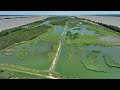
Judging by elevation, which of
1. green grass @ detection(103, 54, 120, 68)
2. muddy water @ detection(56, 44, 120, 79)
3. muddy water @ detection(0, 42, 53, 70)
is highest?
green grass @ detection(103, 54, 120, 68)

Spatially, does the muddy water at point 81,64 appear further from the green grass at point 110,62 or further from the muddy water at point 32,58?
the muddy water at point 32,58

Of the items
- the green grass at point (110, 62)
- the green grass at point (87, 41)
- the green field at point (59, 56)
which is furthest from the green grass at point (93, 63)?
the green grass at point (87, 41)

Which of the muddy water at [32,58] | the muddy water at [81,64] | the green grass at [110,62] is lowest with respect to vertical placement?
the muddy water at [32,58]

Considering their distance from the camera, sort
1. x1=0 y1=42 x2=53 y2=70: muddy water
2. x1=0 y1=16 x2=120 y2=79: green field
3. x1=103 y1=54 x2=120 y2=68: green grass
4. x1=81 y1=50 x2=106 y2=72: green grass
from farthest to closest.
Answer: x1=0 y1=42 x2=53 y2=70: muddy water
x1=103 y1=54 x2=120 y2=68: green grass
x1=81 y1=50 x2=106 y2=72: green grass
x1=0 y1=16 x2=120 y2=79: green field

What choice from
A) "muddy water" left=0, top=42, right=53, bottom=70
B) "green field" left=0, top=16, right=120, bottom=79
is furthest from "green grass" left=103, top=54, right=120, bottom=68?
"muddy water" left=0, top=42, right=53, bottom=70

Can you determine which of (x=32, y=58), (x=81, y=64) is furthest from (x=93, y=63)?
(x=32, y=58)

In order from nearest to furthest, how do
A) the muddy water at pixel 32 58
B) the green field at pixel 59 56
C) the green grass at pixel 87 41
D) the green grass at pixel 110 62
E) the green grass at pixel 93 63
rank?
1. the green field at pixel 59 56
2. the green grass at pixel 93 63
3. the green grass at pixel 110 62
4. the muddy water at pixel 32 58
5. the green grass at pixel 87 41

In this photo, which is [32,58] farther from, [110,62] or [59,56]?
[110,62]

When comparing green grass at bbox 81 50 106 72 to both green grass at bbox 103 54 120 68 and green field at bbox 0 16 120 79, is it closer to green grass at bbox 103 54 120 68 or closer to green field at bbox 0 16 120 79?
green field at bbox 0 16 120 79

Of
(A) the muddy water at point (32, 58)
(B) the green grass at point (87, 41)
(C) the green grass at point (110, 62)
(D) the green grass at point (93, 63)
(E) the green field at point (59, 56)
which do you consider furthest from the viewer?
(B) the green grass at point (87, 41)

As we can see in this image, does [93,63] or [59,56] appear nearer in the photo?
[93,63]

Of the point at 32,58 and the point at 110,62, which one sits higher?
the point at 110,62
